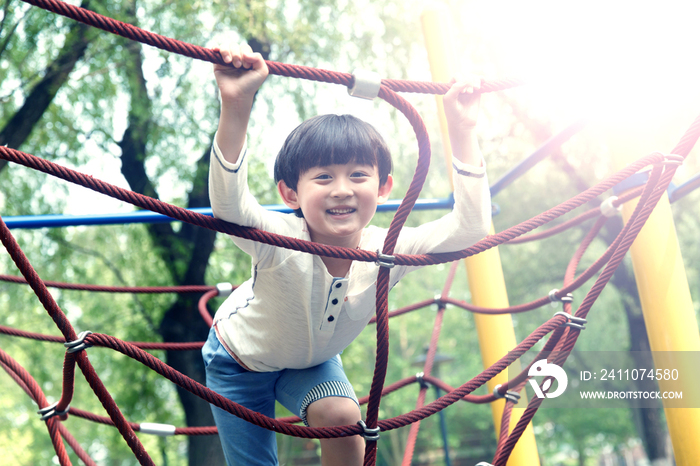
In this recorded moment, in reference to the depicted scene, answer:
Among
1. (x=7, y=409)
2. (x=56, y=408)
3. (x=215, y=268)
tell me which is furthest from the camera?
(x=7, y=409)

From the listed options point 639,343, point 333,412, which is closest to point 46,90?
point 333,412

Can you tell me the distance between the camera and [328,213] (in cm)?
109

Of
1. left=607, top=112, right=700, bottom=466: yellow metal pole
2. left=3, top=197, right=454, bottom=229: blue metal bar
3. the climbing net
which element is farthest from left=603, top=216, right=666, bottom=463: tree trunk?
the climbing net

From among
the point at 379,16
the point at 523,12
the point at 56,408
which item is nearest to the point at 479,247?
the point at 56,408

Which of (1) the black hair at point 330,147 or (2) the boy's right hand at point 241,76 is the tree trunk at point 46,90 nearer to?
(1) the black hair at point 330,147

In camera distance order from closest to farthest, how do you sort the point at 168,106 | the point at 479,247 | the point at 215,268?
1. the point at 479,247
2. the point at 168,106
3. the point at 215,268

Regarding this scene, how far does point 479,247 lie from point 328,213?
0.30 m

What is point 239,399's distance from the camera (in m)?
1.32

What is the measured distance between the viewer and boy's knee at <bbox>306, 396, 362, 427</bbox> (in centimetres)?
113

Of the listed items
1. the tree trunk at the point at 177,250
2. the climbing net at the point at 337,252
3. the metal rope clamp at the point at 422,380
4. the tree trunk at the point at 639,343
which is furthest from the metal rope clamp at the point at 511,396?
the tree trunk at the point at 639,343

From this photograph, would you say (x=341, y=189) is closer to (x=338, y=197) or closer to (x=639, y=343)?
(x=338, y=197)

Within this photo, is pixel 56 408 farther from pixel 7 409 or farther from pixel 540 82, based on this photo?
pixel 7 409

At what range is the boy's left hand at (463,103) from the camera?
0.99m

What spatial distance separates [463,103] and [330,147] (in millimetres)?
269
